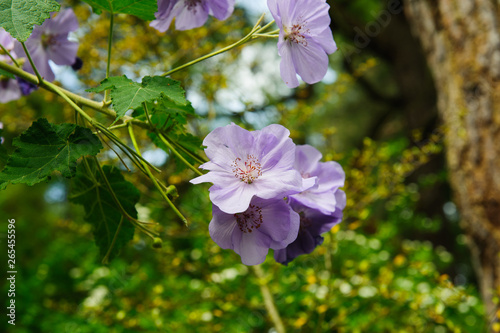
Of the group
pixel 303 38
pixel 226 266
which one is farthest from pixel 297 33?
pixel 226 266

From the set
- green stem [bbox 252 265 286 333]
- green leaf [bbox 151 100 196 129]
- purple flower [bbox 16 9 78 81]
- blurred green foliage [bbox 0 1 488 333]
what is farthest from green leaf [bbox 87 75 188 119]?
green stem [bbox 252 265 286 333]

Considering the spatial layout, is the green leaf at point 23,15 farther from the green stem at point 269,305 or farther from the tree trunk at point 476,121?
the tree trunk at point 476,121

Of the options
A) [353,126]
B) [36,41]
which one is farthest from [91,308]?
[353,126]

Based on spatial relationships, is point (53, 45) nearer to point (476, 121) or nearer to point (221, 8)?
point (221, 8)

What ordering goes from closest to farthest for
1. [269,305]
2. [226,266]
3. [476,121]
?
[269,305] → [476,121] → [226,266]

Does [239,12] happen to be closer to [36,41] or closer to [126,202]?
[36,41]

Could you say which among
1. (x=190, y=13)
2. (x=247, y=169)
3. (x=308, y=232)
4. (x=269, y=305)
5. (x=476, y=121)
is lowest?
(x=269, y=305)
